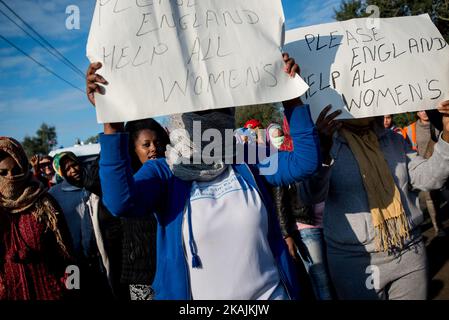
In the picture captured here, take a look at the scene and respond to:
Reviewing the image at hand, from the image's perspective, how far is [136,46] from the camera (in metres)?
1.64

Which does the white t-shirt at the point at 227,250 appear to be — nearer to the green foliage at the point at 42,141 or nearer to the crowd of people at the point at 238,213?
the crowd of people at the point at 238,213

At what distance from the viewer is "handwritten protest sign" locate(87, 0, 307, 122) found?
1.60 m

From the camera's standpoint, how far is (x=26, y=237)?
263cm

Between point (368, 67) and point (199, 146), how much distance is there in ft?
3.63

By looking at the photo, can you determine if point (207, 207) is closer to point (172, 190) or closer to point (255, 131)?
point (172, 190)

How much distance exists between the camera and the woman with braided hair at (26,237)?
259 cm

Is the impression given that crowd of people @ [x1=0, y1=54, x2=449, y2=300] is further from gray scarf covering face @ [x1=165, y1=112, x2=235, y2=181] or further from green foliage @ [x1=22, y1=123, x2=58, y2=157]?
green foliage @ [x1=22, y1=123, x2=58, y2=157]

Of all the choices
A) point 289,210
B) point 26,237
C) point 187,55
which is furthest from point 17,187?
point 289,210

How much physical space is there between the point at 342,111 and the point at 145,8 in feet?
3.68

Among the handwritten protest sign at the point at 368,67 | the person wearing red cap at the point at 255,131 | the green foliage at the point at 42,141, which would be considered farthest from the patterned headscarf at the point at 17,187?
the green foliage at the point at 42,141
